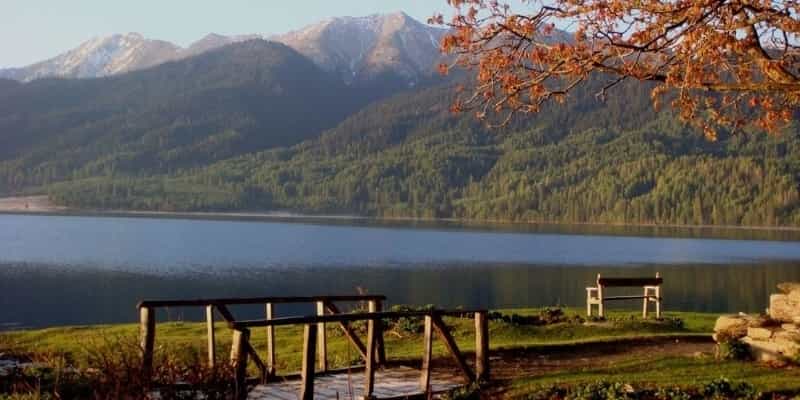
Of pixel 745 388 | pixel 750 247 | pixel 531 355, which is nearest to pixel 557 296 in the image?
pixel 531 355

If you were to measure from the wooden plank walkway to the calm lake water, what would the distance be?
1625 inches

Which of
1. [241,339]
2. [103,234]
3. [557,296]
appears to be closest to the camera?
[241,339]

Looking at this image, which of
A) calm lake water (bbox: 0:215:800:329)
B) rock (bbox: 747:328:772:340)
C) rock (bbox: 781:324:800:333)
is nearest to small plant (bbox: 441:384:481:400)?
rock (bbox: 747:328:772:340)

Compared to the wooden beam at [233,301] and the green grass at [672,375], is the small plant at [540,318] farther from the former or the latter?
the wooden beam at [233,301]

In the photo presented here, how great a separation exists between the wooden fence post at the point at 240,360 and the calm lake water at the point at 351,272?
4478cm

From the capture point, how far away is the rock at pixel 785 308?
792 inches

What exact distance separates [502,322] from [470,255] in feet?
304

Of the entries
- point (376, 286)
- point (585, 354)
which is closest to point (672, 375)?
point (585, 354)

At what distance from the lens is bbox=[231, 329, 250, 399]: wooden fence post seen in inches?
529

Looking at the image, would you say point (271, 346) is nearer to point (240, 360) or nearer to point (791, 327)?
point (240, 360)

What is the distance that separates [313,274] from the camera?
291 ft

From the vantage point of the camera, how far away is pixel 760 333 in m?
19.9

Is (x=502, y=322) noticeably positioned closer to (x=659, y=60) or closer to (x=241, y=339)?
(x=659, y=60)

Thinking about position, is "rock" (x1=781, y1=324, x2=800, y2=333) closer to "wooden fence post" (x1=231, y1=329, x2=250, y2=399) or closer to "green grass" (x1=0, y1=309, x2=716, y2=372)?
"green grass" (x1=0, y1=309, x2=716, y2=372)
